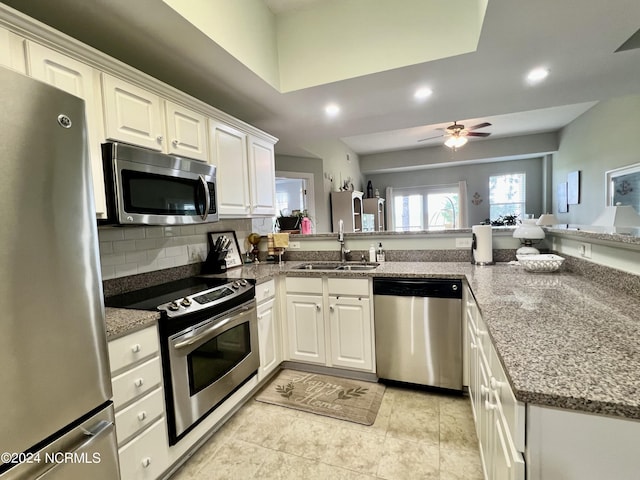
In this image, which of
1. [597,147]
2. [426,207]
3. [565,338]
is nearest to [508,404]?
[565,338]

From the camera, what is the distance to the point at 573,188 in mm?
5211

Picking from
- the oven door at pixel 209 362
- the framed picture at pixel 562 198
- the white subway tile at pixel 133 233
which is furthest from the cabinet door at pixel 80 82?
the framed picture at pixel 562 198

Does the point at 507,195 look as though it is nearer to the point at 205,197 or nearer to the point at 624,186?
the point at 624,186

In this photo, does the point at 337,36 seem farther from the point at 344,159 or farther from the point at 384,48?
the point at 344,159

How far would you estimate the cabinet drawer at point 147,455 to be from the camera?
133 centimetres

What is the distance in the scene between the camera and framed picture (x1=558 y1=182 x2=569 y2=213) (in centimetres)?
559

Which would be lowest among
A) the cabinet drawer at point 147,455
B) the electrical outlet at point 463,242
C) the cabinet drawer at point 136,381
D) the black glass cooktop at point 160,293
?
the cabinet drawer at point 147,455

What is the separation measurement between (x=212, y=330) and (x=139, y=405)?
1.64 feet

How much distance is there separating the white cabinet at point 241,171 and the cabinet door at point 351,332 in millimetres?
1101

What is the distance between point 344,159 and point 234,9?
4.37 metres

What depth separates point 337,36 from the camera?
2.15 m

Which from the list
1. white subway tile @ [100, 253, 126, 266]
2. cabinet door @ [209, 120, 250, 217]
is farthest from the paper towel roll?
white subway tile @ [100, 253, 126, 266]

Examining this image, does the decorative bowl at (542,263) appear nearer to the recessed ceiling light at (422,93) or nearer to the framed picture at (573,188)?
the recessed ceiling light at (422,93)

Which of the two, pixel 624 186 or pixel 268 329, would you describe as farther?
pixel 624 186
